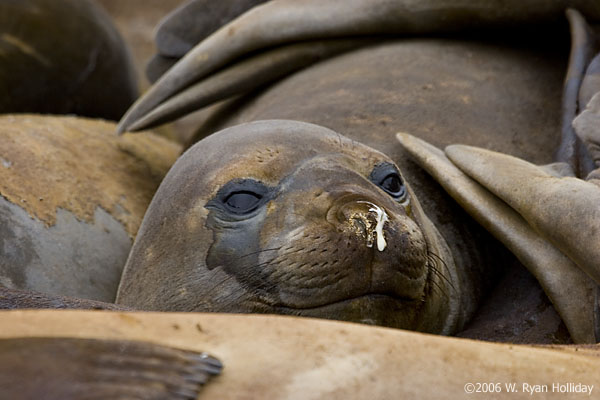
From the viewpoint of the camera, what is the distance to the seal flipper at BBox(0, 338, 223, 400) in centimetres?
154

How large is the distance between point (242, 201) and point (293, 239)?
0.27 meters

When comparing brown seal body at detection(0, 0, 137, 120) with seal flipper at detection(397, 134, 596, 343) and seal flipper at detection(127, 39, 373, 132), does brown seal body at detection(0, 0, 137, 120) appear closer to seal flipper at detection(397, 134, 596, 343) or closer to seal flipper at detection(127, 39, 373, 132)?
seal flipper at detection(127, 39, 373, 132)

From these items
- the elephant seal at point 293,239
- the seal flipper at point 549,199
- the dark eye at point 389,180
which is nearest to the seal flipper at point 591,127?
the seal flipper at point 549,199

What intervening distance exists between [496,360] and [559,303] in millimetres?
1087

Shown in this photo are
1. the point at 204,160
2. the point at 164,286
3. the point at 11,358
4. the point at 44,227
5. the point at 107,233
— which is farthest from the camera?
the point at 107,233

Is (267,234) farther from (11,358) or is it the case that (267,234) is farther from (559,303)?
(11,358)

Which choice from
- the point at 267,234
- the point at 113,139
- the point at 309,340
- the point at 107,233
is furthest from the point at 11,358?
the point at 113,139

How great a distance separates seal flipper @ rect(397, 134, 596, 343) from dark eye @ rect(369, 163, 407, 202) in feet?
1.10

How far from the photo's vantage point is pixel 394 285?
250 cm

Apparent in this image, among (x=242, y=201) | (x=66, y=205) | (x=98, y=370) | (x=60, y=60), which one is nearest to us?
Result: (x=98, y=370)

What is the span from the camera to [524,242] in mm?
3041

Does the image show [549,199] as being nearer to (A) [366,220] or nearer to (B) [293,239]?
(A) [366,220]

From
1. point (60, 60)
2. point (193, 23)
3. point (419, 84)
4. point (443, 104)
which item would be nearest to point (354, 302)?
point (443, 104)

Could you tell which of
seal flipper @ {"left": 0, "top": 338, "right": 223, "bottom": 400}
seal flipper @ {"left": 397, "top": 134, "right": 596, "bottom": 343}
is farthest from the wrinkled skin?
seal flipper @ {"left": 0, "top": 338, "right": 223, "bottom": 400}
